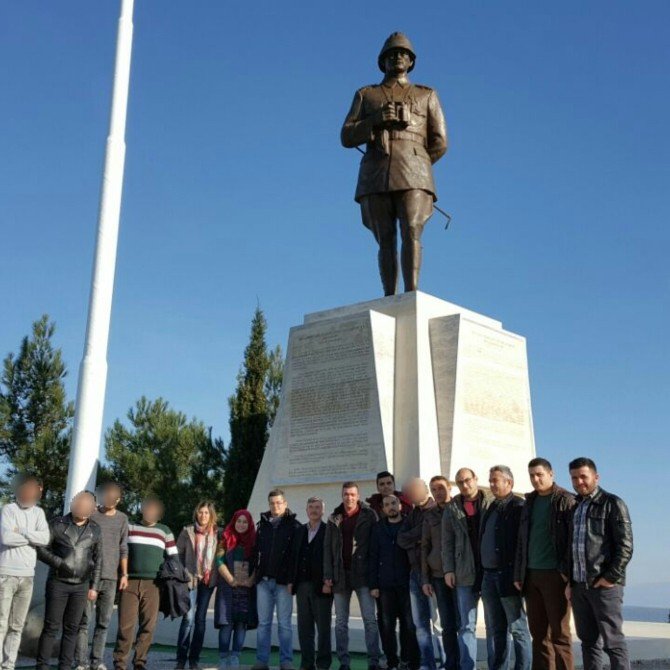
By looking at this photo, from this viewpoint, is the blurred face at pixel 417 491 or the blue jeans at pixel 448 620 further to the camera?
the blurred face at pixel 417 491

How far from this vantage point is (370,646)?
691 centimetres

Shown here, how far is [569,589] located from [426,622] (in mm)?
1423

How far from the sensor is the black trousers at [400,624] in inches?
271

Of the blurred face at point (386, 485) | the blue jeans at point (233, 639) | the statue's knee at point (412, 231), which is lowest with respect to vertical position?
the blue jeans at point (233, 639)

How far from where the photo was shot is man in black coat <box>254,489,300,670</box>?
707 cm

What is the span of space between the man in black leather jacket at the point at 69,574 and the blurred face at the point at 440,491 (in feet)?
8.37

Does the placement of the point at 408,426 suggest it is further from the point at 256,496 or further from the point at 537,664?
the point at 537,664

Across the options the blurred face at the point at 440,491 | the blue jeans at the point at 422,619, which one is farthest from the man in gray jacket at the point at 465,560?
the blue jeans at the point at 422,619

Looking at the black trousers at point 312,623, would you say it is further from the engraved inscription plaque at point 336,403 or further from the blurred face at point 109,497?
the engraved inscription plaque at point 336,403

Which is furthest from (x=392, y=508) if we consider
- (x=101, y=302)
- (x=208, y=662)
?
(x=101, y=302)

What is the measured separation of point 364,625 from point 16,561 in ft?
8.70

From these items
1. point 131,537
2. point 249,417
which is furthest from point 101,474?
point 131,537

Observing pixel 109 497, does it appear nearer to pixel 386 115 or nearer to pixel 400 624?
pixel 400 624

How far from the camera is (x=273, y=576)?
7129mm
